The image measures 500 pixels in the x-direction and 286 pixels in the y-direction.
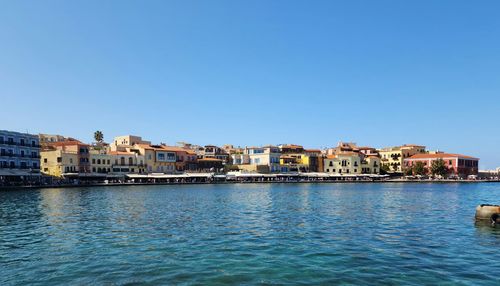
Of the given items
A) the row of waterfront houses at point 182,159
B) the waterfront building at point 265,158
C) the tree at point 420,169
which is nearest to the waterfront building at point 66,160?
the row of waterfront houses at point 182,159

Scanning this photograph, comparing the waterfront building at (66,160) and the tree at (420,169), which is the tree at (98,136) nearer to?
the waterfront building at (66,160)

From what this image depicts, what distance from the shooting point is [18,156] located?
75688mm

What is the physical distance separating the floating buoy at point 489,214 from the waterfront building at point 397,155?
110m

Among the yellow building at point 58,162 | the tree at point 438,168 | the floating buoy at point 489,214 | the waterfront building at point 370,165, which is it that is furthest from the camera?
the waterfront building at point 370,165

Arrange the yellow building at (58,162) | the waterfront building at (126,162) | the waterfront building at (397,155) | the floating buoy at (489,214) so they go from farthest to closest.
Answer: the waterfront building at (397,155) → the waterfront building at (126,162) → the yellow building at (58,162) → the floating buoy at (489,214)

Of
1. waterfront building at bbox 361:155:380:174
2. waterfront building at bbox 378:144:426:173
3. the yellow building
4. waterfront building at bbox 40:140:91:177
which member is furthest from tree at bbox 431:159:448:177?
the yellow building

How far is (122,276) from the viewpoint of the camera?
44.4 ft

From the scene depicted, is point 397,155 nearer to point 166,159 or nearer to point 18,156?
point 166,159

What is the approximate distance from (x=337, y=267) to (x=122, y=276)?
777cm

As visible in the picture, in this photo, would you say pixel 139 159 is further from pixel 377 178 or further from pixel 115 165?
pixel 377 178

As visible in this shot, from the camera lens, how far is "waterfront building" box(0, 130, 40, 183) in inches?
2849

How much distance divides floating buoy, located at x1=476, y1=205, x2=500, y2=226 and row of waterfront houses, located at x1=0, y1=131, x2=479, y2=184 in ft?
239

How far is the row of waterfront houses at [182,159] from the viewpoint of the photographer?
3091 inches

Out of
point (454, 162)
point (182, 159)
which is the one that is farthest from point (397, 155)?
point (182, 159)
